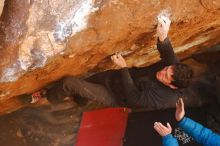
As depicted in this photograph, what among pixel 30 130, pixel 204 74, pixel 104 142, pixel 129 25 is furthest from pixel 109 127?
pixel 129 25

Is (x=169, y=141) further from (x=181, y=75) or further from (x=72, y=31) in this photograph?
(x=72, y=31)

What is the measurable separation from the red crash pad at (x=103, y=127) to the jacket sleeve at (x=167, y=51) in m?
1.37

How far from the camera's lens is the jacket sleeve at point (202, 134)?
3297mm

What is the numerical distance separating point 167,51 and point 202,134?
2.37 ft

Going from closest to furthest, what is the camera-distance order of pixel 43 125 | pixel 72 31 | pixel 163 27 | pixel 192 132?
pixel 72 31 → pixel 163 27 → pixel 192 132 → pixel 43 125

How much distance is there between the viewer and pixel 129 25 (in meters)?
3.31

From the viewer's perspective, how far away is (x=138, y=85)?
3727 mm

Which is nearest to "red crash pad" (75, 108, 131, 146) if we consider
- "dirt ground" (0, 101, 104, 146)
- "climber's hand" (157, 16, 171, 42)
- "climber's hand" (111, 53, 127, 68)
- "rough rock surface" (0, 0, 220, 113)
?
"dirt ground" (0, 101, 104, 146)

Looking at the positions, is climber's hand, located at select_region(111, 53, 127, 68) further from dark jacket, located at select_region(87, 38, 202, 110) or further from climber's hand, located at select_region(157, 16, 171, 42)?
climber's hand, located at select_region(157, 16, 171, 42)

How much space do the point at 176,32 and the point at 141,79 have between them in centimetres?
53

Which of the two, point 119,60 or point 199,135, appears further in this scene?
point 119,60

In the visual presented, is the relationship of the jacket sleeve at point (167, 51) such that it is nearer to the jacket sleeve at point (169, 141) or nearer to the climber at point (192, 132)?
the climber at point (192, 132)

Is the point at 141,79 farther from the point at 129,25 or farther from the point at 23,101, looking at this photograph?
the point at 23,101

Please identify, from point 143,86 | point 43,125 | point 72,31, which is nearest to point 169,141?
point 143,86
